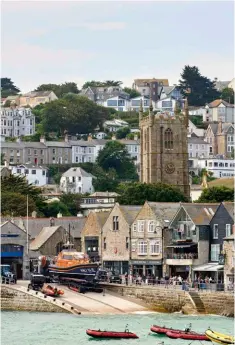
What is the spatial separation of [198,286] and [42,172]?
368 feet

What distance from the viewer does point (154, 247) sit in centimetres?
9700

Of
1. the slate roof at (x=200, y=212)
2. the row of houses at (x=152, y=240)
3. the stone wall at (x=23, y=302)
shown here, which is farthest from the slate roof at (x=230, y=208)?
the stone wall at (x=23, y=302)

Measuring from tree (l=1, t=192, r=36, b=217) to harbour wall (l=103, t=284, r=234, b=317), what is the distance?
3728cm

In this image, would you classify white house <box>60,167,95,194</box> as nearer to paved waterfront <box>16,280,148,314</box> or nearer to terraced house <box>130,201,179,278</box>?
terraced house <box>130,201,179,278</box>

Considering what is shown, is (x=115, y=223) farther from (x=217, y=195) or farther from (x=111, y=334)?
(x=111, y=334)

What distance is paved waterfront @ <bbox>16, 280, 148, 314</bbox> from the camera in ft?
273

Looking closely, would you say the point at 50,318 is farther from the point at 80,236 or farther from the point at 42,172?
the point at 42,172

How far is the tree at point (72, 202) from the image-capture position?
511 feet

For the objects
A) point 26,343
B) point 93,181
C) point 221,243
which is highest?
point 93,181

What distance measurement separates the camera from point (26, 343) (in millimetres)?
70062

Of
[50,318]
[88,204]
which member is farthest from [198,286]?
[88,204]

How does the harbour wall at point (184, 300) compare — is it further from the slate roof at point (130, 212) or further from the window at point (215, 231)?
the slate roof at point (130, 212)

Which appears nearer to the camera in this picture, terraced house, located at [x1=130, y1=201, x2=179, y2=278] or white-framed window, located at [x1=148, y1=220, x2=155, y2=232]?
terraced house, located at [x1=130, y1=201, x2=179, y2=278]

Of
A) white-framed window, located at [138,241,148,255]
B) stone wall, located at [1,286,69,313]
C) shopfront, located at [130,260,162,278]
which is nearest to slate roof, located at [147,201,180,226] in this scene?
white-framed window, located at [138,241,148,255]
